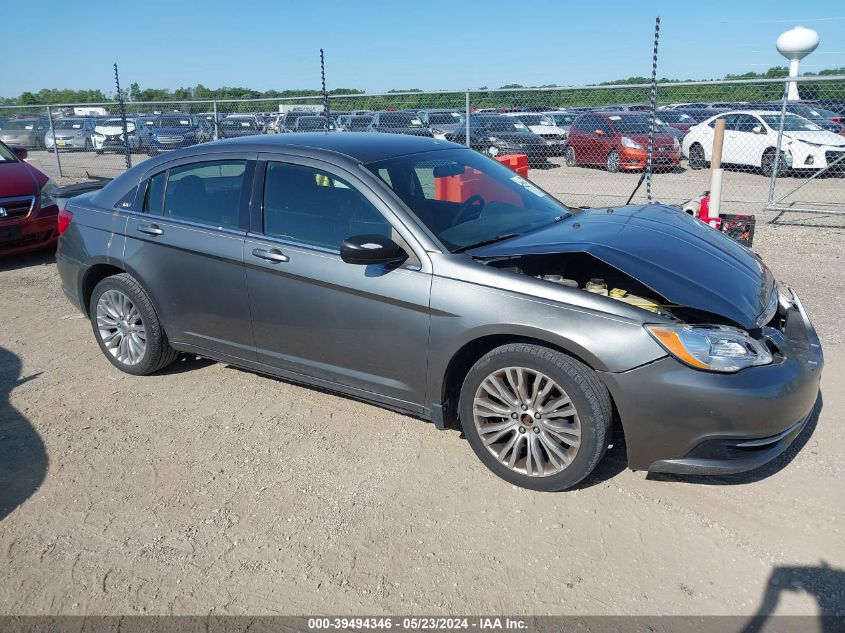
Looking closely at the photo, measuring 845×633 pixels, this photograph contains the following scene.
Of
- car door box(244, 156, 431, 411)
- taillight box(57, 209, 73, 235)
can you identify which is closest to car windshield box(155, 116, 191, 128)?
taillight box(57, 209, 73, 235)

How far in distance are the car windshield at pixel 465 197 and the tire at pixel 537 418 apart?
733 mm

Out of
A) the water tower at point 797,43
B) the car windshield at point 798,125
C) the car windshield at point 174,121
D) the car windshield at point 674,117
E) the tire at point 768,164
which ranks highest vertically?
the water tower at point 797,43

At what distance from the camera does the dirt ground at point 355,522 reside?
2.77 metres

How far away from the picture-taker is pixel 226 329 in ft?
14.4

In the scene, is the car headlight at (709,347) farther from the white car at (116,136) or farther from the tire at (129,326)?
the white car at (116,136)

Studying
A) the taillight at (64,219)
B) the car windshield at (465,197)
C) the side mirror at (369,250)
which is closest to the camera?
the side mirror at (369,250)

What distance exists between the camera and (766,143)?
15.9 meters

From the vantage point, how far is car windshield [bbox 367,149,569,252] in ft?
12.5

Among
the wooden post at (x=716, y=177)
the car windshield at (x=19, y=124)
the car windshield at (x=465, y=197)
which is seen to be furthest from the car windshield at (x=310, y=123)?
the car windshield at (x=465, y=197)

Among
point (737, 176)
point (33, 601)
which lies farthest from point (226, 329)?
point (737, 176)

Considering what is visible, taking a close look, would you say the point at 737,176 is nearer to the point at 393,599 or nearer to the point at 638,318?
the point at 638,318

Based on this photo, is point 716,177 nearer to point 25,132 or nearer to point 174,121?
point 174,121

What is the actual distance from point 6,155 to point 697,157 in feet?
51.3

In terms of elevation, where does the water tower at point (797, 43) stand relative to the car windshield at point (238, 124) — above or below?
above
